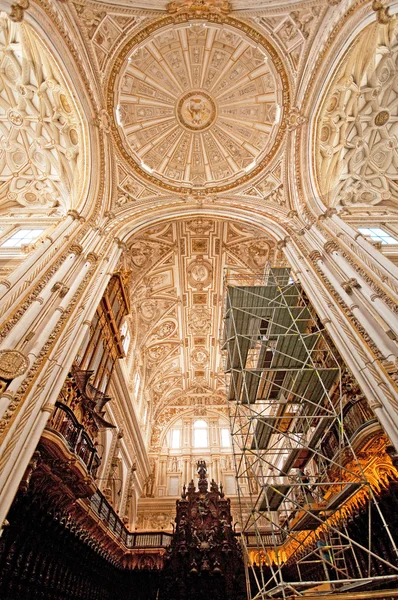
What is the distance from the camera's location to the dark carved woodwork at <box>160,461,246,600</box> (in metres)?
10.1

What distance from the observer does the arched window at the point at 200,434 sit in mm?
19641

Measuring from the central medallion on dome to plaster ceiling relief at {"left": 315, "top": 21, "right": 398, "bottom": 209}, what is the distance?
15.0 ft

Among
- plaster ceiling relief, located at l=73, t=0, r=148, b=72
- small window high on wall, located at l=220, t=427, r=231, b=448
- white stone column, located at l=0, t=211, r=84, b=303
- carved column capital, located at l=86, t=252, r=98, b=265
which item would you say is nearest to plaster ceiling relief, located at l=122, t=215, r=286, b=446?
small window high on wall, located at l=220, t=427, r=231, b=448

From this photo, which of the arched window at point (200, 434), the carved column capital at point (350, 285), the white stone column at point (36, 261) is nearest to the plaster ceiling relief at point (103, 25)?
the white stone column at point (36, 261)

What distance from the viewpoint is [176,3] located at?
32.6 ft

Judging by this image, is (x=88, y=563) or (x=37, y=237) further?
(x=37, y=237)

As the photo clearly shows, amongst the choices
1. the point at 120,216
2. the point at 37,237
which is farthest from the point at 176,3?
the point at 37,237

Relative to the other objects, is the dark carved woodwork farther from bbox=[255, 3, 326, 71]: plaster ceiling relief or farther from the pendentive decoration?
bbox=[255, 3, 326, 71]: plaster ceiling relief

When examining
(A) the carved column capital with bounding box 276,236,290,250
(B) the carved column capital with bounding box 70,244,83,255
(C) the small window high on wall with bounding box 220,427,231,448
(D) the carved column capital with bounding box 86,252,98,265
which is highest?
(C) the small window high on wall with bounding box 220,427,231,448

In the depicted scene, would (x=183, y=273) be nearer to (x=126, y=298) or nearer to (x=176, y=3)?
(x=126, y=298)

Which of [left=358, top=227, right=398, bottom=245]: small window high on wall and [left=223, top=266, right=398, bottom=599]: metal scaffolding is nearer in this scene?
[left=223, top=266, right=398, bottom=599]: metal scaffolding

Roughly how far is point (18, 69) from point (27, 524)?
11.6m

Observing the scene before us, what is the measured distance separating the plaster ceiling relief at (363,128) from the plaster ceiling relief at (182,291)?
3.49 m

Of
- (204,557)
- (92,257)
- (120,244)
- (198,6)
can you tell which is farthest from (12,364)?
(198,6)
